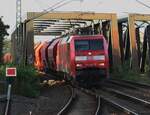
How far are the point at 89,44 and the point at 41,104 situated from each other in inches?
386

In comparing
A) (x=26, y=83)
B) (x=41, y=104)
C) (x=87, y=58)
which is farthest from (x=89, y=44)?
(x=41, y=104)

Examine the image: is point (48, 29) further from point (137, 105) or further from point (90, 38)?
point (137, 105)

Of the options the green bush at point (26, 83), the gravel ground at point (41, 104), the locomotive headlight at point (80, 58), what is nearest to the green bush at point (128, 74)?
the locomotive headlight at point (80, 58)

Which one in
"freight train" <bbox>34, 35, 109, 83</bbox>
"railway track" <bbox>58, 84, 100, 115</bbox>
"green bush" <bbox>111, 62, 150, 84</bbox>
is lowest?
"railway track" <bbox>58, 84, 100, 115</bbox>

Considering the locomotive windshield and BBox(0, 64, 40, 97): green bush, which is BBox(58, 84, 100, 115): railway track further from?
the locomotive windshield

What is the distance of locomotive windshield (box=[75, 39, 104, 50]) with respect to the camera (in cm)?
3058

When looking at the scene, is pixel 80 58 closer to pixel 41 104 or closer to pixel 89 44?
pixel 89 44

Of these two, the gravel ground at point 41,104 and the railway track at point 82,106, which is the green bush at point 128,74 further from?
the railway track at point 82,106

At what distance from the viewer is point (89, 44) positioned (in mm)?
30688

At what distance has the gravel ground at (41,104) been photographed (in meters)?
18.6

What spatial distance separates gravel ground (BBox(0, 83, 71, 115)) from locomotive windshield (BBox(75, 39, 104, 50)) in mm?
4217

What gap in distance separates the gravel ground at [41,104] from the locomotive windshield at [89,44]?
4.22 metres

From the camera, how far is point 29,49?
150 ft

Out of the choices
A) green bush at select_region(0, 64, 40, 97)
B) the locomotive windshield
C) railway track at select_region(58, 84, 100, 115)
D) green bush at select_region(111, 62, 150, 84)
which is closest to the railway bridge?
green bush at select_region(111, 62, 150, 84)
